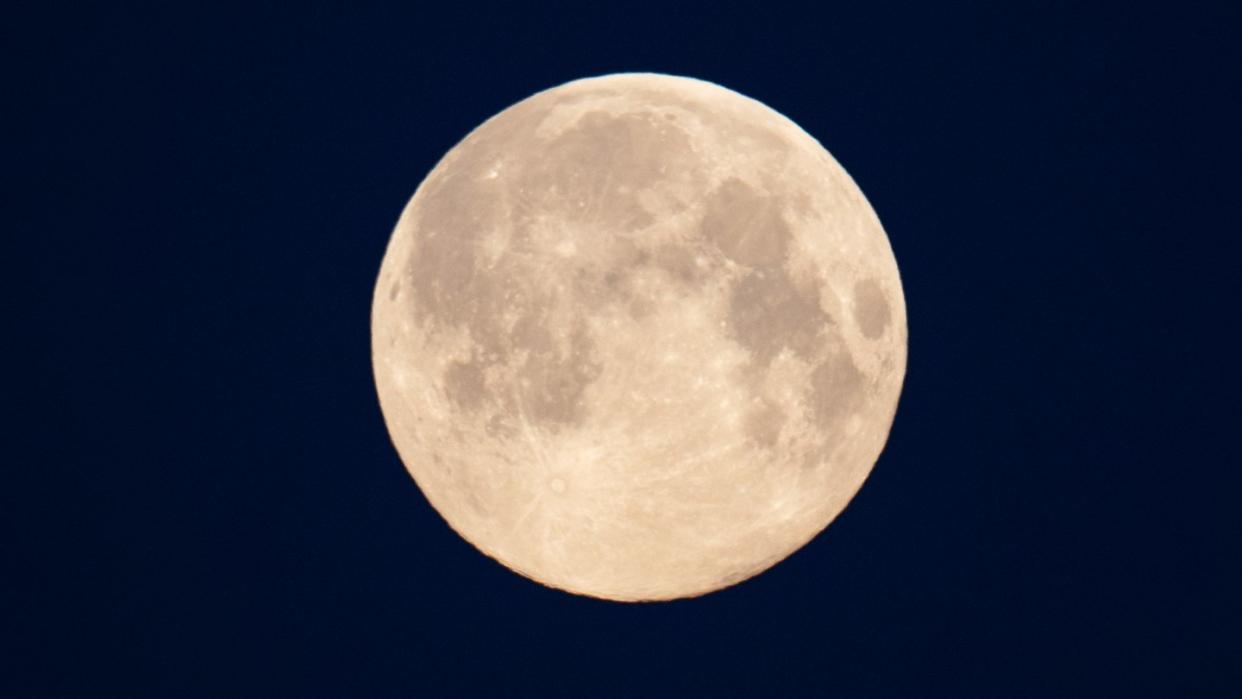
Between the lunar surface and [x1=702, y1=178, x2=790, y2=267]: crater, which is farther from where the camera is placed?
[x1=702, y1=178, x2=790, y2=267]: crater

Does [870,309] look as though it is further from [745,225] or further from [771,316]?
[745,225]

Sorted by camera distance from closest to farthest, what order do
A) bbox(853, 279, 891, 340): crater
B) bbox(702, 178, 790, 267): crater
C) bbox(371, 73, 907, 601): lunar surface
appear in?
bbox(371, 73, 907, 601): lunar surface < bbox(702, 178, 790, 267): crater < bbox(853, 279, 891, 340): crater

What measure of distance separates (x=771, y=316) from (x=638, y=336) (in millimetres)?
729

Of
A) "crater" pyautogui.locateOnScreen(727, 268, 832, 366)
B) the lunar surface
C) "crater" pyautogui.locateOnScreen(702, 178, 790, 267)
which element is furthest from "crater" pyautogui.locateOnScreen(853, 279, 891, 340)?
"crater" pyautogui.locateOnScreen(702, 178, 790, 267)

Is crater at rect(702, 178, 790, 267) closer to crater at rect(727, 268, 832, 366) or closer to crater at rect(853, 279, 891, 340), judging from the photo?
crater at rect(727, 268, 832, 366)

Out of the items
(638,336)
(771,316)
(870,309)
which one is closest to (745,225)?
(771,316)

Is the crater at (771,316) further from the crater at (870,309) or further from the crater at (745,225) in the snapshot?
the crater at (870,309)

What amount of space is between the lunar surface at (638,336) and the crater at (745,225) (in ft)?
0.04

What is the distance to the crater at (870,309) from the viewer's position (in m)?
5.16

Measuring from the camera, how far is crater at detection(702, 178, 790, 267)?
4.74 meters

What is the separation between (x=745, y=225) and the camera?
15.8 feet

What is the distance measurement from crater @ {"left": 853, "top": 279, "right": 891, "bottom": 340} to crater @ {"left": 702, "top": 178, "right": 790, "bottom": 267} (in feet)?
2.02

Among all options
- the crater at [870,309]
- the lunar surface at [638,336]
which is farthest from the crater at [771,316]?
the crater at [870,309]

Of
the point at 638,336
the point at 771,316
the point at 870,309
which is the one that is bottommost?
the point at 638,336
